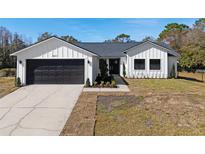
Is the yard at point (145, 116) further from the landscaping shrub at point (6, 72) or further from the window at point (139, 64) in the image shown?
the landscaping shrub at point (6, 72)

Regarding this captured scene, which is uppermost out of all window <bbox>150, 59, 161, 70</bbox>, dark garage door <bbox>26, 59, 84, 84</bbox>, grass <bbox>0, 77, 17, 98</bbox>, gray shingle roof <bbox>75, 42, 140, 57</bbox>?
gray shingle roof <bbox>75, 42, 140, 57</bbox>

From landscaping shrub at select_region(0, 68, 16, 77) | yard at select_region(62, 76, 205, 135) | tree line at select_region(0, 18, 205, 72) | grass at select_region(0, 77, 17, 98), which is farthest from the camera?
tree line at select_region(0, 18, 205, 72)

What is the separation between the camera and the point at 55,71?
15.2 m

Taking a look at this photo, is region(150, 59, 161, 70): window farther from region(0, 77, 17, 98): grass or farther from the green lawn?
region(0, 77, 17, 98): grass

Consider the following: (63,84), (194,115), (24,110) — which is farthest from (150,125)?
(63,84)

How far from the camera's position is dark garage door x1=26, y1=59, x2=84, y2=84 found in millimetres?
15062

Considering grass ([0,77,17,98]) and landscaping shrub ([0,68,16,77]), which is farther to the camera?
landscaping shrub ([0,68,16,77])

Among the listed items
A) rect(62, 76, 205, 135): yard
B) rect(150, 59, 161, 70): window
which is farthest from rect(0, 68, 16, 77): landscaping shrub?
rect(62, 76, 205, 135): yard

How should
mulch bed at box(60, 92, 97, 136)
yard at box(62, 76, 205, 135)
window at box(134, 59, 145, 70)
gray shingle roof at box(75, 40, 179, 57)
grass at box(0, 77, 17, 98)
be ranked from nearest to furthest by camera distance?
mulch bed at box(60, 92, 97, 136) < yard at box(62, 76, 205, 135) < grass at box(0, 77, 17, 98) < window at box(134, 59, 145, 70) < gray shingle roof at box(75, 40, 179, 57)

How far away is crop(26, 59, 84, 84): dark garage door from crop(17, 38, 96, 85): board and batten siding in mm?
302

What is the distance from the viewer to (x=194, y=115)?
7406 mm
